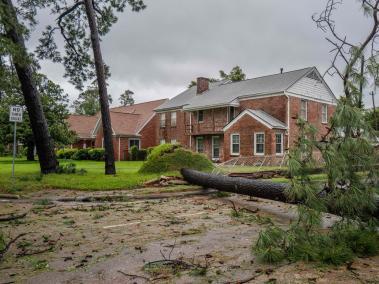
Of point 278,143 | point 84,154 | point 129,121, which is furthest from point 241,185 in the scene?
point 129,121

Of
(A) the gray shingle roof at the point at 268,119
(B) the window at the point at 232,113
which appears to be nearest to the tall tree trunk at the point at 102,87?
(A) the gray shingle roof at the point at 268,119

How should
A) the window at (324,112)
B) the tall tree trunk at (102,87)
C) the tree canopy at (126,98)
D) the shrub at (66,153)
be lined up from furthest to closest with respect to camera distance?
the tree canopy at (126,98) → the shrub at (66,153) → the window at (324,112) → the tall tree trunk at (102,87)

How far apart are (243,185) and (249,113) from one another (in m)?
19.5

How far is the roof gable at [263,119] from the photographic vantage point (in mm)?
26995

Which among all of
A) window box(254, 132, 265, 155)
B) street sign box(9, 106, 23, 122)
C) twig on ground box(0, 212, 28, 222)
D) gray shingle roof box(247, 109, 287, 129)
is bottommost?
twig on ground box(0, 212, 28, 222)

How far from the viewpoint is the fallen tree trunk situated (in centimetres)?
770

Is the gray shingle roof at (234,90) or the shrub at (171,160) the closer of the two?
the shrub at (171,160)

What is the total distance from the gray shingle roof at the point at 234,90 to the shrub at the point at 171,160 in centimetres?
1450

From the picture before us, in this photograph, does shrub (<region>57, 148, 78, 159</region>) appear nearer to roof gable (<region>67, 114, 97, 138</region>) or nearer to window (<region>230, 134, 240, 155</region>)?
roof gable (<region>67, 114, 97, 138</region>)

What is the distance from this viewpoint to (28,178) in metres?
13.3

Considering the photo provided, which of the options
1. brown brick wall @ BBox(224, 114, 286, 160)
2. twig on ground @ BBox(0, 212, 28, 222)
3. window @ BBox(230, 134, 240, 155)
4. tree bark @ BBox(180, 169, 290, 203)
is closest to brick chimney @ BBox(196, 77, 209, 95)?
brown brick wall @ BBox(224, 114, 286, 160)

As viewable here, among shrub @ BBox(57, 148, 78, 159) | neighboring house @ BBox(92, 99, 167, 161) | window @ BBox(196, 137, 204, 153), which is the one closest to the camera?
window @ BBox(196, 137, 204, 153)

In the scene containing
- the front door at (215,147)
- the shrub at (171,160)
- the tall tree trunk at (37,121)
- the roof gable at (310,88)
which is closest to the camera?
the tall tree trunk at (37,121)

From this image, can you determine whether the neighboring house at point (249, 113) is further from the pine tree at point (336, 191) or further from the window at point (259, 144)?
the pine tree at point (336, 191)
